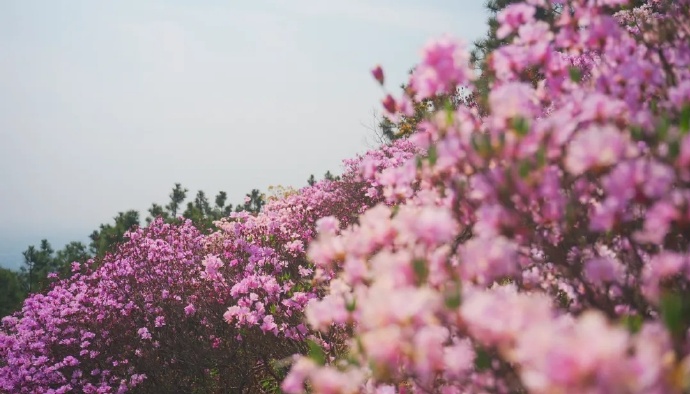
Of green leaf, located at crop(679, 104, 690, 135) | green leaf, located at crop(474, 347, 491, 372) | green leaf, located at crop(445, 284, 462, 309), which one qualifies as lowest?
green leaf, located at crop(474, 347, 491, 372)

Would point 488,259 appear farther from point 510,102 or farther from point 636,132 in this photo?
point 636,132

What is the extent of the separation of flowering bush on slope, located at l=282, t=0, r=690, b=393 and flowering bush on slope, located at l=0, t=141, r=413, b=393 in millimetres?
3970

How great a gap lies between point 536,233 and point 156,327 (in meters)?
6.88

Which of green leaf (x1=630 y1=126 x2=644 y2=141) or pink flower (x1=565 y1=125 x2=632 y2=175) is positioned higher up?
green leaf (x1=630 y1=126 x2=644 y2=141)

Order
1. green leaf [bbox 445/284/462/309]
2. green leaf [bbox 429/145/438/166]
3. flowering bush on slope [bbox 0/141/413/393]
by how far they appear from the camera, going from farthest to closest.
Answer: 1. flowering bush on slope [bbox 0/141/413/393]
2. green leaf [bbox 429/145/438/166]
3. green leaf [bbox 445/284/462/309]

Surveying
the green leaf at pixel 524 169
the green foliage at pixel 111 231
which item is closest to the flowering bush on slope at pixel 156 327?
the green leaf at pixel 524 169

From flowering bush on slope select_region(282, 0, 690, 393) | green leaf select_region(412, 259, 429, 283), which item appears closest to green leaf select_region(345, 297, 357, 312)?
flowering bush on slope select_region(282, 0, 690, 393)

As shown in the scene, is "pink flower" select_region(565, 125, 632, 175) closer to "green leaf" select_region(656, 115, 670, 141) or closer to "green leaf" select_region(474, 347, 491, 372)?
"green leaf" select_region(656, 115, 670, 141)

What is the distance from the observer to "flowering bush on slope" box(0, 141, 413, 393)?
6.50m

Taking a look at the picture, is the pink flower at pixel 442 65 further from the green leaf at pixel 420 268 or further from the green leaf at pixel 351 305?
the green leaf at pixel 351 305

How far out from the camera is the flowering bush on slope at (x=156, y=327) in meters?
6.50

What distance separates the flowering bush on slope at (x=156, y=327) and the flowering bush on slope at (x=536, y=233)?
13.0 ft

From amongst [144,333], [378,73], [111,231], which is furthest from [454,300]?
[111,231]

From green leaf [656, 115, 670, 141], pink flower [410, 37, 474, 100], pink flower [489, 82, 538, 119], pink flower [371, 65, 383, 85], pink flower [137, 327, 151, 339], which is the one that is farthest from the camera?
pink flower [137, 327, 151, 339]
